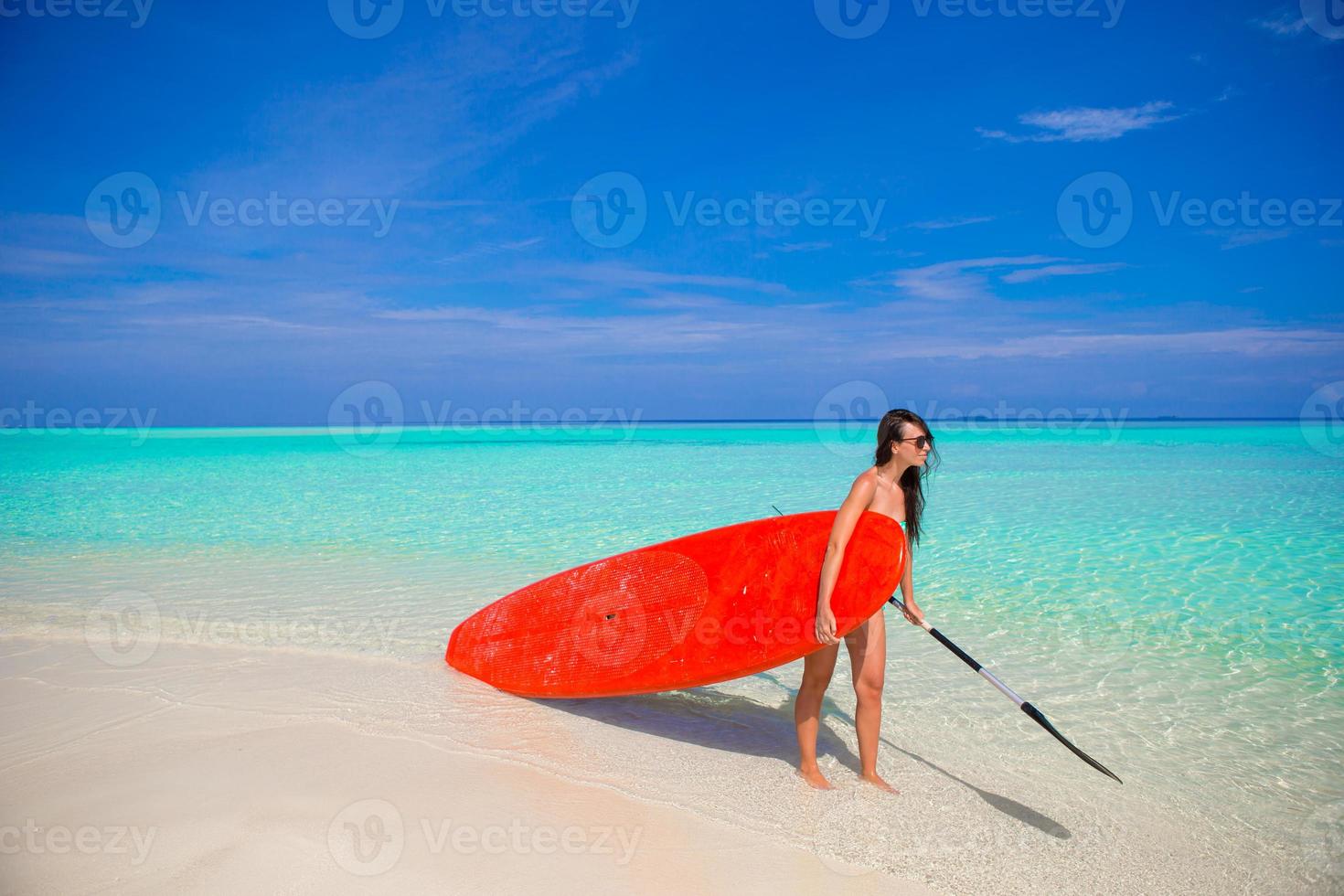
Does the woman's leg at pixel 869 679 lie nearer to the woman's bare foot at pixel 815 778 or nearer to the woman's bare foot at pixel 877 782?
the woman's bare foot at pixel 877 782

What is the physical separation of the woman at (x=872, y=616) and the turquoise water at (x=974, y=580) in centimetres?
106

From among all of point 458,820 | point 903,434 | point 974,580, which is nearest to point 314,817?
point 458,820

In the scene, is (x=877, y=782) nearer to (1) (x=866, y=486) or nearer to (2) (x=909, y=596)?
(2) (x=909, y=596)

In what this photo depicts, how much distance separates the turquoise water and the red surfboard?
967 millimetres

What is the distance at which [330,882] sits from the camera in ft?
7.22

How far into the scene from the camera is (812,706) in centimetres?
307

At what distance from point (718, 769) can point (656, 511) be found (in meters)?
7.85

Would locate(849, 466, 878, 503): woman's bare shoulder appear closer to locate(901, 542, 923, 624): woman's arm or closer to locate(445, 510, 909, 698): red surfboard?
locate(445, 510, 909, 698): red surfboard

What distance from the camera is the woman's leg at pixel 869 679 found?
3002 mm

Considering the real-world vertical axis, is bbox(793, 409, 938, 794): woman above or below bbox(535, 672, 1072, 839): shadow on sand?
above

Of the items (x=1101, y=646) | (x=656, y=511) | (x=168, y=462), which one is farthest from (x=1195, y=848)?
(x=168, y=462)

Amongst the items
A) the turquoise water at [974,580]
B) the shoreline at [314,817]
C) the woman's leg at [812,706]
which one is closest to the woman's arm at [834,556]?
the woman's leg at [812,706]

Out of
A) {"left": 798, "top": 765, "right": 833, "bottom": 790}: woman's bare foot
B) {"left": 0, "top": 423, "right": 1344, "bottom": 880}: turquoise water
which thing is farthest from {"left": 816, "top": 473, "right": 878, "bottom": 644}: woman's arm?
{"left": 0, "top": 423, "right": 1344, "bottom": 880}: turquoise water

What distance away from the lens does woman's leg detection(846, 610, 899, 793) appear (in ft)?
9.85
